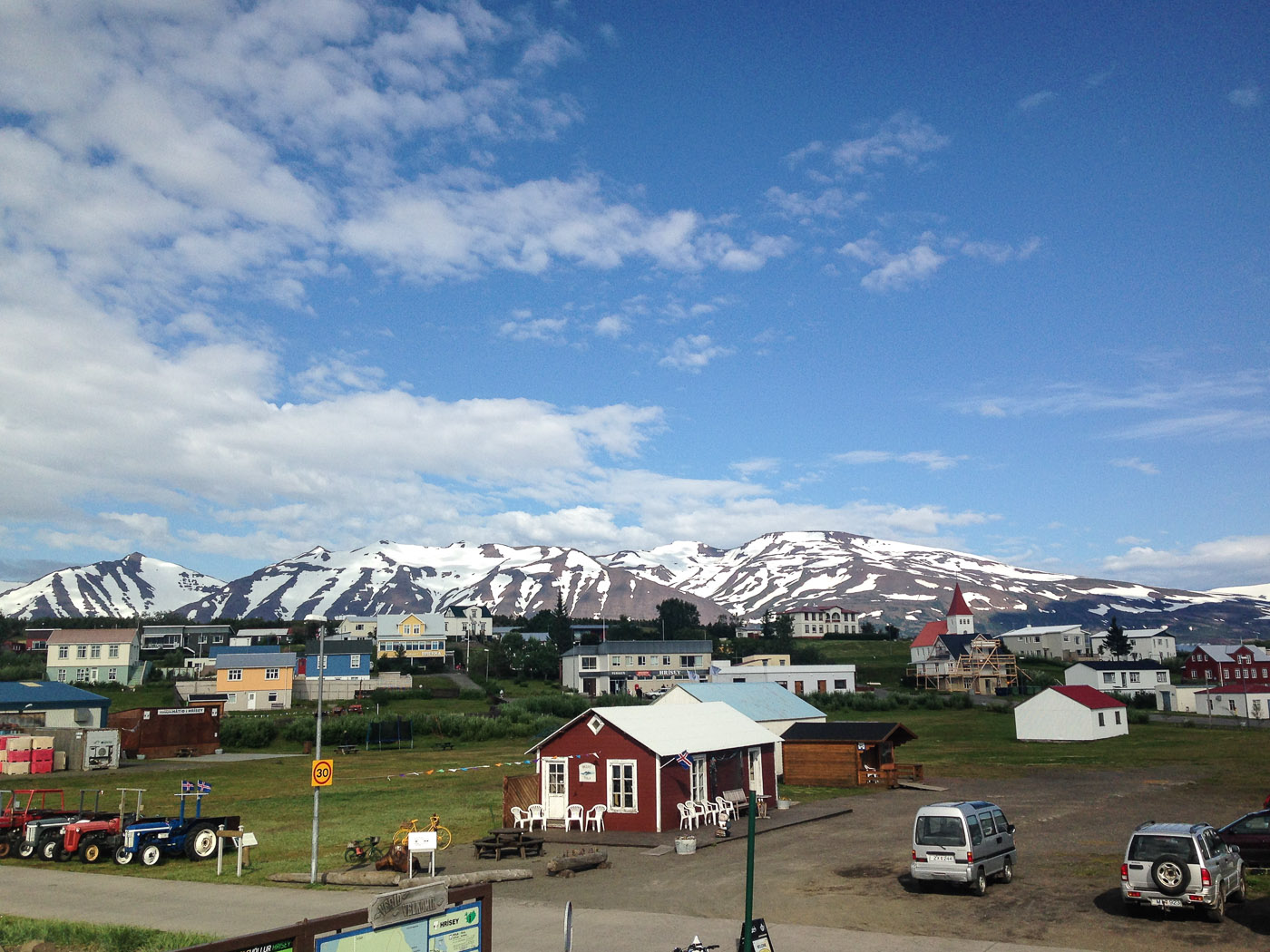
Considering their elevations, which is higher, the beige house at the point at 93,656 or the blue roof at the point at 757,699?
the beige house at the point at 93,656

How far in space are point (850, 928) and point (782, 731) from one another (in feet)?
96.1

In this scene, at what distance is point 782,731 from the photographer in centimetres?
4803

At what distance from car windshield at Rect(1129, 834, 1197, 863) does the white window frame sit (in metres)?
16.5

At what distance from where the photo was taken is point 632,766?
32.8 metres

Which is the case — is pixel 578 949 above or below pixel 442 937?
below

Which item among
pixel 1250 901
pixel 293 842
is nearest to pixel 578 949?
pixel 1250 901

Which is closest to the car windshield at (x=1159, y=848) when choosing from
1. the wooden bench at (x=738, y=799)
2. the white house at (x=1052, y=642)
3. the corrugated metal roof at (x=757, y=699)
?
the wooden bench at (x=738, y=799)

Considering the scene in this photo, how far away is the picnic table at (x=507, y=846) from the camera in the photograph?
27.5 metres

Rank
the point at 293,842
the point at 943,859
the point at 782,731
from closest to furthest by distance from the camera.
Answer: the point at 943,859 → the point at 293,842 → the point at 782,731

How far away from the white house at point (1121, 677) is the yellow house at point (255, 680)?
78.5 meters

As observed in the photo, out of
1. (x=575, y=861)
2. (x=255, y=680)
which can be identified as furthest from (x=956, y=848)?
(x=255, y=680)

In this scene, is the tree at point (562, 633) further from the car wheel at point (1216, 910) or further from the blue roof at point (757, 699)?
the car wheel at point (1216, 910)

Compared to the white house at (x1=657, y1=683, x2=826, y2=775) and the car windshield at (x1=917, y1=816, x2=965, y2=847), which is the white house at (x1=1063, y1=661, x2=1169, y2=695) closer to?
the white house at (x1=657, y1=683, x2=826, y2=775)

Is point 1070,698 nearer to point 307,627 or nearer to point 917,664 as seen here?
point 917,664
